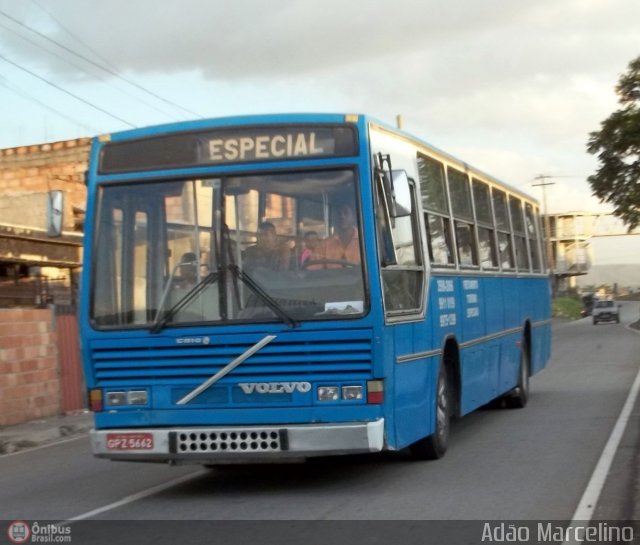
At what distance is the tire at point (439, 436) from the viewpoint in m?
10.5

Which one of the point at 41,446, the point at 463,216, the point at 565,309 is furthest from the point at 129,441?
the point at 565,309

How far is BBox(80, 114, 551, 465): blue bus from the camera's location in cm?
859

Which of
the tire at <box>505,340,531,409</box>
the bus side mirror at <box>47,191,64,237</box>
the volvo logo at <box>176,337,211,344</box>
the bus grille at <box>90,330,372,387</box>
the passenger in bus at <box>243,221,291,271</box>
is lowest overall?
the tire at <box>505,340,531,409</box>

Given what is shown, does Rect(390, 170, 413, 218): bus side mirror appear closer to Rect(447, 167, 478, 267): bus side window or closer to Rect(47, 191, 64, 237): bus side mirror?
Rect(447, 167, 478, 267): bus side window

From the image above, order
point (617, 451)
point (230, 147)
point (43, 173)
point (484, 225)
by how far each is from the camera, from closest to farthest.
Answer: point (230, 147)
point (617, 451)
point (484, 225)
point (43, 173)

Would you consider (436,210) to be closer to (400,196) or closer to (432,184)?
(432,184)

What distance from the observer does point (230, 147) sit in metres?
9.06

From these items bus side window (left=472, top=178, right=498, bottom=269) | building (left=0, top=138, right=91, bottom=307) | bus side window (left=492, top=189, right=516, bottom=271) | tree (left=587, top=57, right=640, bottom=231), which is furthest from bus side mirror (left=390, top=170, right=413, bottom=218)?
tree (left=587, top=57, right=640, bottom=231)

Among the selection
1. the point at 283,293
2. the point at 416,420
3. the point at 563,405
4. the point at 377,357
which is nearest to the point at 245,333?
the point at 283,293

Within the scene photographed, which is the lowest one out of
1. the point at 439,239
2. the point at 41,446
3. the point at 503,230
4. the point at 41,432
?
the point at 41,446

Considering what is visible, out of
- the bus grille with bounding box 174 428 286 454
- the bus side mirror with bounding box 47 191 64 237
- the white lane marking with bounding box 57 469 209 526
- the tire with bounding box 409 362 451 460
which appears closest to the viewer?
the white lane marking with bounding box 57 469 209 526

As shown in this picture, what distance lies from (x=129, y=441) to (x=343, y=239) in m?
2.32

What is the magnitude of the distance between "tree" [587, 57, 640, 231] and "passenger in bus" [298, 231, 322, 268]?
132 feet

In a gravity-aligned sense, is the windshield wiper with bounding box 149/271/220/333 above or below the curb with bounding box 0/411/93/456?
above
